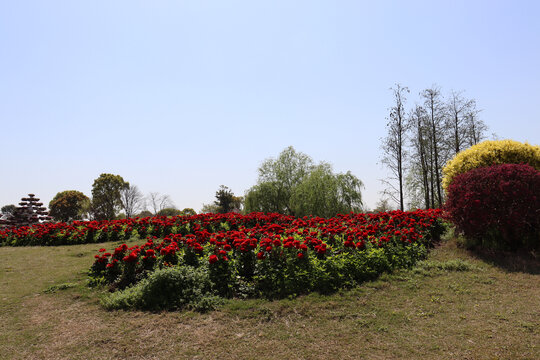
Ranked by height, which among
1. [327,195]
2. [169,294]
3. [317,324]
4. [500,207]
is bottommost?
[317,324]

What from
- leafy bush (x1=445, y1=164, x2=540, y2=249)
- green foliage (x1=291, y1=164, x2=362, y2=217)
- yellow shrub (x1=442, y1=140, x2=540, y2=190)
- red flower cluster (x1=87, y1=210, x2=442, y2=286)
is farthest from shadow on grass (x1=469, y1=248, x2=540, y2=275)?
green foliage (x1=291, y1=164, x2=362, y2=217)

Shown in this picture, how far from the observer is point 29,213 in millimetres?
24688

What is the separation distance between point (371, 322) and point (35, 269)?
7859 millimetres

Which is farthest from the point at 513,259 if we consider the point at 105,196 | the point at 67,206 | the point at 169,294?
the point at 67,206

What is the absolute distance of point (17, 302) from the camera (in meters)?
5.21

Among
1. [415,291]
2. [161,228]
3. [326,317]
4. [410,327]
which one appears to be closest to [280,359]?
[326,317]

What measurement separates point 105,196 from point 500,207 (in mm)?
45535

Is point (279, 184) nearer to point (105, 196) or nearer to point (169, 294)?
point (169, 294)

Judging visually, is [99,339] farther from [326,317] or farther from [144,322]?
[326,317]

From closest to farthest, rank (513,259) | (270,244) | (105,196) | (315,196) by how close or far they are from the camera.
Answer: (270,244)
(513,259)
(315,196)
(105,196)

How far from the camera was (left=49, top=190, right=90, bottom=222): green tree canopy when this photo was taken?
142 ft

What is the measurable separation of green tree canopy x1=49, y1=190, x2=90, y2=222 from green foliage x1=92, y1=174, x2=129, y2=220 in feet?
6.87

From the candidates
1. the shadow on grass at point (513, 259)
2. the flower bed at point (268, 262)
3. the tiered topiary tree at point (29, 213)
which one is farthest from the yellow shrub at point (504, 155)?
the tiered topiary tree at point (29, 213)

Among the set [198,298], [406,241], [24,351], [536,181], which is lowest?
[24,351]
